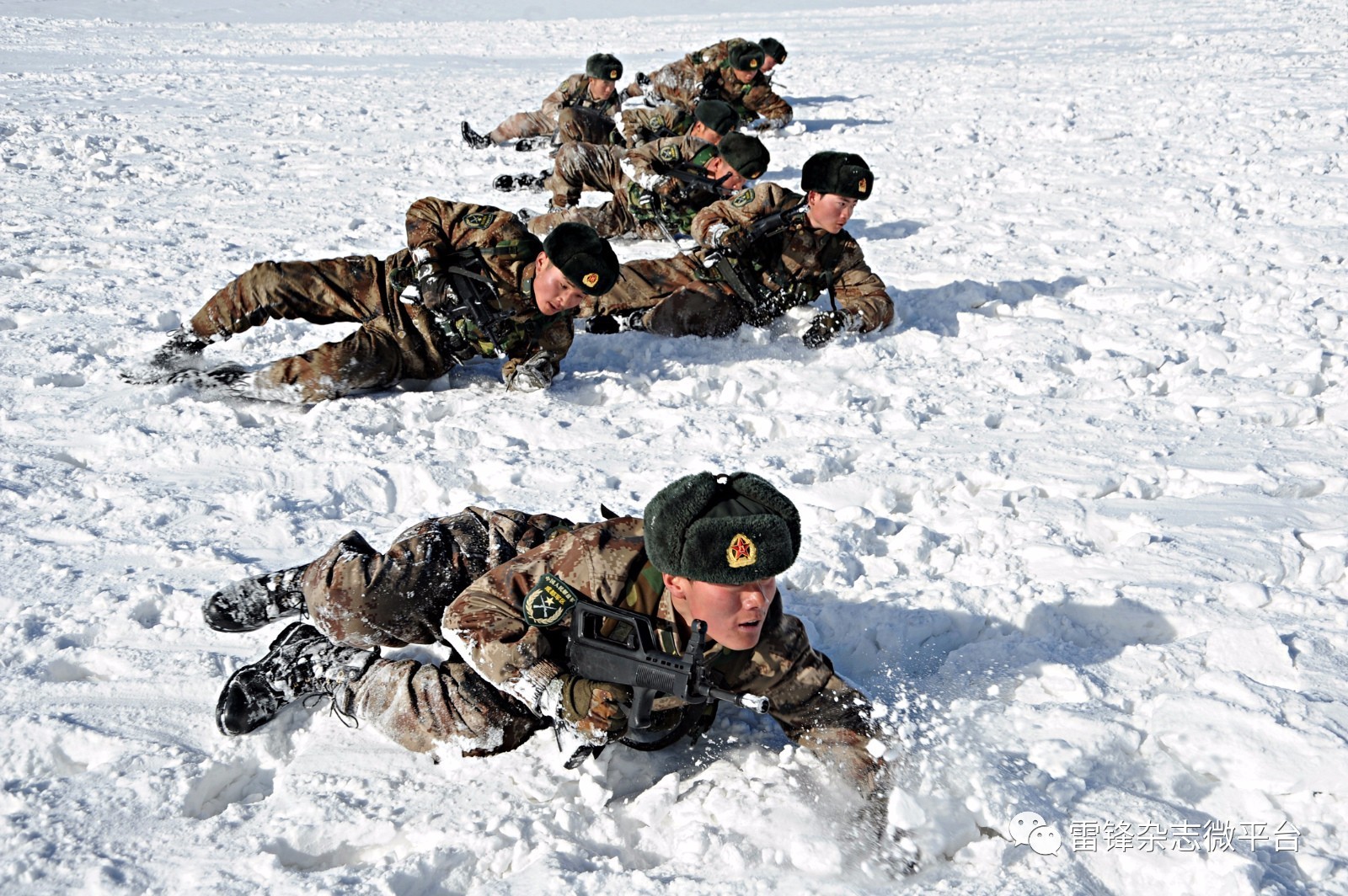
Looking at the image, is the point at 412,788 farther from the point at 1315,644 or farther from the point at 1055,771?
the point at 1315,644

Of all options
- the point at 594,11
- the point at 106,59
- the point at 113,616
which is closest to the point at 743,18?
the point at 594,11

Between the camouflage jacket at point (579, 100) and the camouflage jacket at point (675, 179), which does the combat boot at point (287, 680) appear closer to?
the camouflage jacket at point (675, 179)

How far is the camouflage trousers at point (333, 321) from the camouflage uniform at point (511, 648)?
1758mm

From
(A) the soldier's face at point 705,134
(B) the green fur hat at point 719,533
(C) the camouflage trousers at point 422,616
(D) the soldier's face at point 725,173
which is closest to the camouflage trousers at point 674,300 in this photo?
(D) the soldier's face at point 725,173

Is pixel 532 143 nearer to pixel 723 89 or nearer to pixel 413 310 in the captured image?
pixel 723 89

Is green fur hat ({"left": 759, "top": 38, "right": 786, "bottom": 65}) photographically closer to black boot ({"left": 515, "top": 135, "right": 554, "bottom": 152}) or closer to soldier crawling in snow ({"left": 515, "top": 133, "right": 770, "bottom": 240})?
black boot ({"left": 515, "top": 135, "right": 554, "bottom": 152})

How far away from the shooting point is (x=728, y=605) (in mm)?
2225

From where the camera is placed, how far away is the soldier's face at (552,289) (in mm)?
4273

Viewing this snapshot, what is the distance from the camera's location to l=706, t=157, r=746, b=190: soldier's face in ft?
21.7

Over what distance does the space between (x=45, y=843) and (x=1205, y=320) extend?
550 cm

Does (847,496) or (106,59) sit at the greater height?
(106,59)

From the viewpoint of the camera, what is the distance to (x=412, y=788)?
2.44 meters

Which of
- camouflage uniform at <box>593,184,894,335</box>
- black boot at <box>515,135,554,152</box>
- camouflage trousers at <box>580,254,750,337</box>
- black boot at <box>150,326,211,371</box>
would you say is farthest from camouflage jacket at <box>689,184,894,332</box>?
black boot at <box>515,135,554,152</box>

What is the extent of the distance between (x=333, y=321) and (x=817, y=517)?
8.36 ft
